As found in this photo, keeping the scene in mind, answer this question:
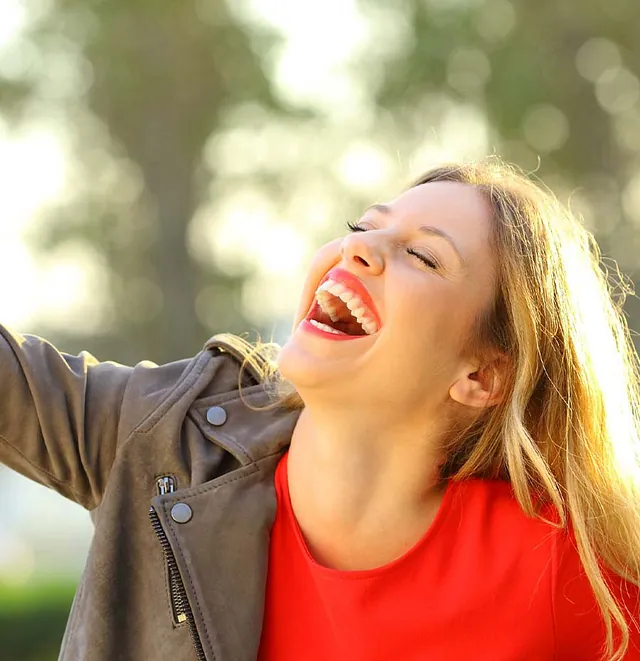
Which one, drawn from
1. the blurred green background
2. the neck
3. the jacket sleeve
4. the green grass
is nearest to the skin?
the neck

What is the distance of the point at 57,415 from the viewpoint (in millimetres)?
2049

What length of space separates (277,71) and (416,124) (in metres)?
1.88

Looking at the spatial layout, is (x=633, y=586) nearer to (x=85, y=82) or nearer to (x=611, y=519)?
(x=611, y=519)

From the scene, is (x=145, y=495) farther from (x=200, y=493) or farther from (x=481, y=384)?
(x=481, y=384)

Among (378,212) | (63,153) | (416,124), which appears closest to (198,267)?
(63,153)

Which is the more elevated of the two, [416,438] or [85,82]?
[85,82]

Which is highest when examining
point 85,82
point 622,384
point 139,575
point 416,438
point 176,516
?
point 85,82

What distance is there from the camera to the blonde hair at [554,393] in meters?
2.24

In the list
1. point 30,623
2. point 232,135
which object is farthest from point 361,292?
point 232,135

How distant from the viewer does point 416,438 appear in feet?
7.39

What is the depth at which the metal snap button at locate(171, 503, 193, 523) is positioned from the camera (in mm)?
2061

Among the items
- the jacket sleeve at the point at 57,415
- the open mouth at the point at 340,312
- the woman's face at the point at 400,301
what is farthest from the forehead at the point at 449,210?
the jacket sleeve at the point at 57,415

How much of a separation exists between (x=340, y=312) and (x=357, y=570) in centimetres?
57

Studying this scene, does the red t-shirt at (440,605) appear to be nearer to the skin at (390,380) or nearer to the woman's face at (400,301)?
the skin at (390,380)
